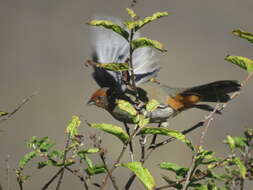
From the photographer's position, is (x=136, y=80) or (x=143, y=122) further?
(x=136, y=80)

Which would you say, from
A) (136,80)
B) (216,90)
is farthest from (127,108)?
(216,90)

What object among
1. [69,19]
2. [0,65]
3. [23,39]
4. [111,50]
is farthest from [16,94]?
[111,50]

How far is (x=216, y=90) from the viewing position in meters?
2.08

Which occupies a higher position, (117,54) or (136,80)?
(117,54)

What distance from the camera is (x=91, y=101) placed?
2568 millimetres

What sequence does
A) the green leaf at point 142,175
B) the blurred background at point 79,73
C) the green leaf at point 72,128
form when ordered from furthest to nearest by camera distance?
1. the blurred background at point 79,73
2. the green leaf at point 72,128
3. the green leaf at point 142,175

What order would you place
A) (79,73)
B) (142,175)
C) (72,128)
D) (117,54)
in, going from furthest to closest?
(79,73) → (117,54) → (72,128) → (142,175)

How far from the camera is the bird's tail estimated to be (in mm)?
1932

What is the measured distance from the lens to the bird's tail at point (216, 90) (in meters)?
1.93

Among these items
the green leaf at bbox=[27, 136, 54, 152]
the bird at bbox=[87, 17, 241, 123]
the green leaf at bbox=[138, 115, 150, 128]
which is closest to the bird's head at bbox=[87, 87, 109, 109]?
the bird at bbox=[87, 17, 241, 123]

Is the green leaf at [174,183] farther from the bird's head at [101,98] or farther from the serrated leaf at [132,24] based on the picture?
the bird's head at [101,98]

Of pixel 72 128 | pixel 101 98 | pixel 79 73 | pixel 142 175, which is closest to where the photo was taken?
pixel 142 175

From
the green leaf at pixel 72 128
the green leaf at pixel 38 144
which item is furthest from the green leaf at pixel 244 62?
the green leaf at pixel 38 144

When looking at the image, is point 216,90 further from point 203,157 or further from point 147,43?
point 147,43
